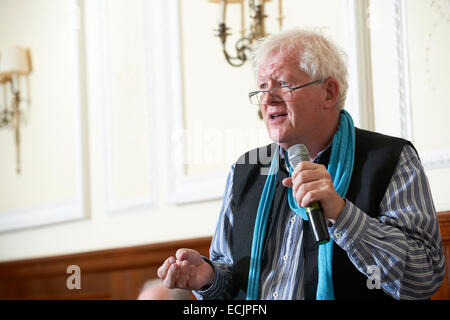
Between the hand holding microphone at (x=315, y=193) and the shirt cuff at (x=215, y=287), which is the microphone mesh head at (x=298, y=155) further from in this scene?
the shirt cuff at (x=215, y=287)

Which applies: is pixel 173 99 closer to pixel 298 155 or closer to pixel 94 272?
pixel 94 272

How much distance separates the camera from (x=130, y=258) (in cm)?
395

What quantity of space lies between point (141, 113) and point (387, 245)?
246cm

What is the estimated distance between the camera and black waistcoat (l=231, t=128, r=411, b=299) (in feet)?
6.78

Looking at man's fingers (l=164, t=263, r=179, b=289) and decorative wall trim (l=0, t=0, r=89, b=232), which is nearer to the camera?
man's fingers (l=164, t=263, r=179, b=289)

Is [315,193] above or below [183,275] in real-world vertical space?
above

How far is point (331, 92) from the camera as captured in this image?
2299mm

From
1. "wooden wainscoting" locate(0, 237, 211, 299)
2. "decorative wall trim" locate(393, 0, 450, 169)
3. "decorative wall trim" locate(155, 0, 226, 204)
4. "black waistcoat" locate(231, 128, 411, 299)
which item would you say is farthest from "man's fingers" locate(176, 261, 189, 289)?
"decorative wall trim" locate(155, 0, 226, 204)

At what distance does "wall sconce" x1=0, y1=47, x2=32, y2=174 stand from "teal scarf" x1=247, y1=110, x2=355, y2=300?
3.01m

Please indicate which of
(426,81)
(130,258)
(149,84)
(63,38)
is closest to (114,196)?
(130,258)

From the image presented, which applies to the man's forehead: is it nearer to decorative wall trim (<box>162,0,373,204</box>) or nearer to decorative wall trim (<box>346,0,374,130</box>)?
decorative wall trim (<box>346,0,374,130</box>)

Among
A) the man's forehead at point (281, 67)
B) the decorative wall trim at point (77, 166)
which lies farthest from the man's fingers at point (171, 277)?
the decorative wall trim at point (77, 166)

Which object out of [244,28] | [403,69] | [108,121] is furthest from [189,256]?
[108,121]

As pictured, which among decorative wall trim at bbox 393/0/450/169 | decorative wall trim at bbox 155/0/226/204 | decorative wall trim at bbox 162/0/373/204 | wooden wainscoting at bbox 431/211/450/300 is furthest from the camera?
decorative wall trim at bbox 155/0/226/204
